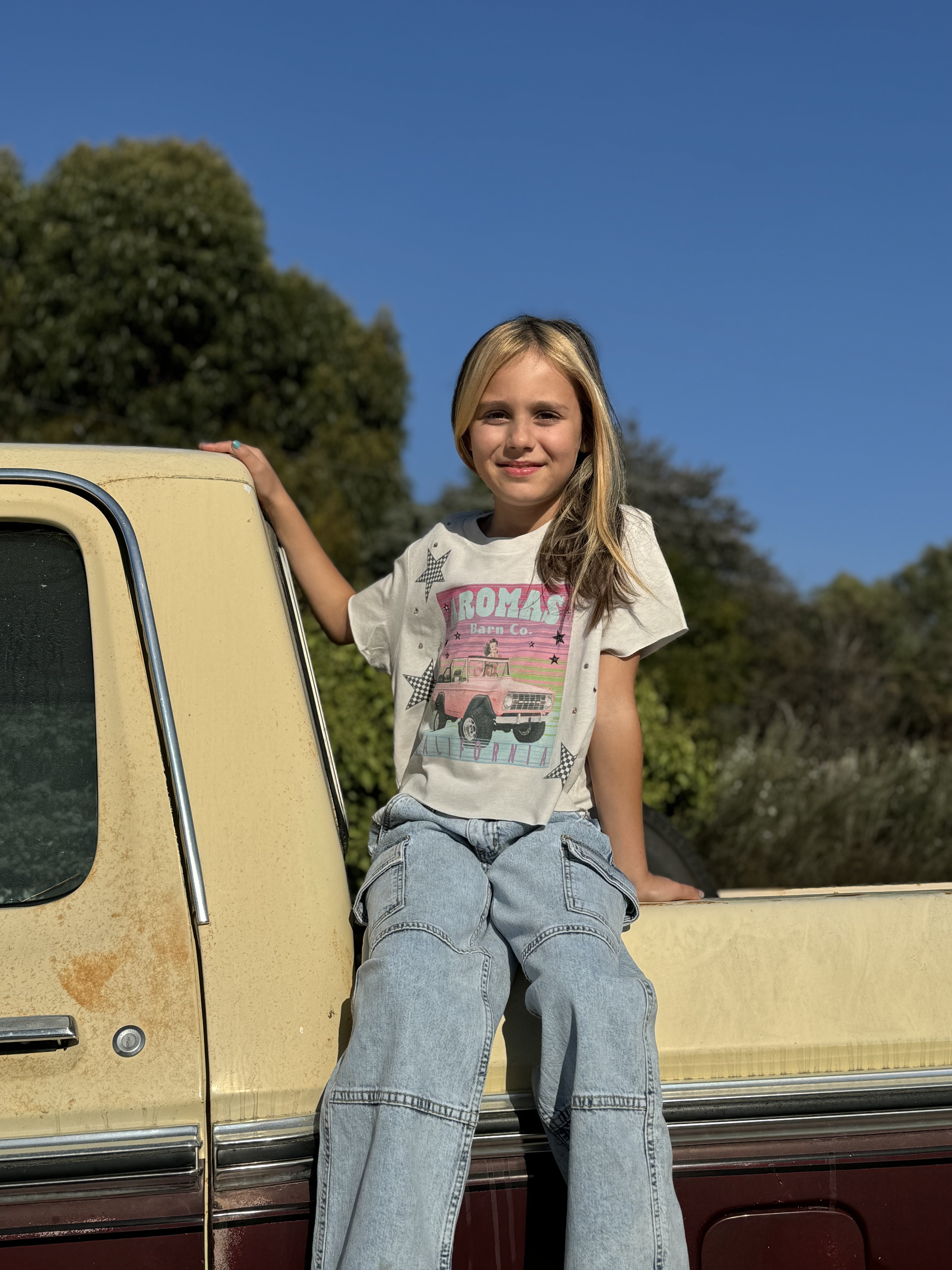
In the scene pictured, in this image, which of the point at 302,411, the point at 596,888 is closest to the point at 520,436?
the point at 596,888

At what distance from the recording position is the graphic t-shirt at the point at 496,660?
1.82 meters

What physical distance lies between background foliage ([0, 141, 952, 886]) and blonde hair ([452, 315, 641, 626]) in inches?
243

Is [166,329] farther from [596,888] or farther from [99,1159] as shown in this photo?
[99,1159]

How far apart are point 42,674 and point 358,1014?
0.64 metres

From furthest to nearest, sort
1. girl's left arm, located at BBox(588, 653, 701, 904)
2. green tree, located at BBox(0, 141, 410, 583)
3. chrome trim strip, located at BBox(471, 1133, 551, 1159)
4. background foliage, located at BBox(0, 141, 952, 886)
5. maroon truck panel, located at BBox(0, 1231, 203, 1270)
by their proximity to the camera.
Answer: green tree, located at BBox(0, 141, 410, 583)
background foliage, located at BBox(0, 141, 952, 886)
girl's left arm, located at BBox(588, 653, 701, 904)
chrome trim strip, located at BBox(471, 1133, 551, 1159)
maroon truck panel, located at BBox(0, 1231, 203, 1270)

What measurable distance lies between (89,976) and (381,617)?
88cm

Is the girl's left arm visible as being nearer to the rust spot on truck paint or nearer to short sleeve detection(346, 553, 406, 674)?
short sleeve detection(346, 553, 406, 674)

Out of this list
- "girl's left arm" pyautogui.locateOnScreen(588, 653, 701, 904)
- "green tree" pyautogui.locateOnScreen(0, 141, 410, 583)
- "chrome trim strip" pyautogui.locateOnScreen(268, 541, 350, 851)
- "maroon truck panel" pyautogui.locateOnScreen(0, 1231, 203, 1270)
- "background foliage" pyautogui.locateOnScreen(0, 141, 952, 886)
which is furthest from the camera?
"green tree" pyautogui.locateOnScreen(0, 141, 410, 583)

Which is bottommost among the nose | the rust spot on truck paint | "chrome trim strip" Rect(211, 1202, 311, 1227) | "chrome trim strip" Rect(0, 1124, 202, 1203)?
"chrome trim strip" Rect(211, 1202, 311, 1227)

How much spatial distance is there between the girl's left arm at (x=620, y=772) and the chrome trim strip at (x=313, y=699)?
1.45 feet

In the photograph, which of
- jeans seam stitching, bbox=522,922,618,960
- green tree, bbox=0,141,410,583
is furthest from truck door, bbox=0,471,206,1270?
green tree, bbox=0,141,410,583

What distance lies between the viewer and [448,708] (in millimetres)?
1897

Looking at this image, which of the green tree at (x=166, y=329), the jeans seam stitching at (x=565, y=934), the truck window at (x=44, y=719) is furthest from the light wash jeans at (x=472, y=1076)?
the green tree at (x=166, y=329)

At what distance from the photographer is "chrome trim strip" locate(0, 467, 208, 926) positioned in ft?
4.94
